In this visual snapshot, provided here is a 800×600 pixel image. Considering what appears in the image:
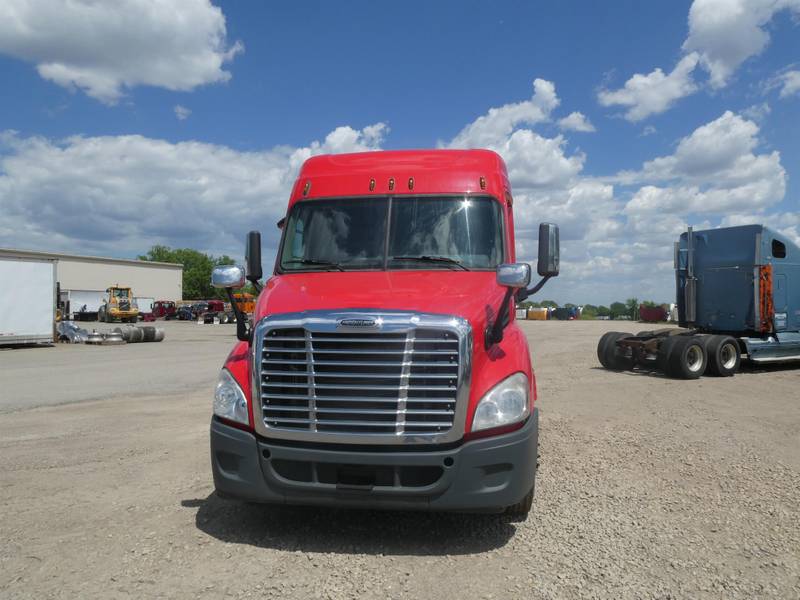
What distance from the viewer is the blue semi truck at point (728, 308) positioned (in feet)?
46.2

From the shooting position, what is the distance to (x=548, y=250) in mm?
5180

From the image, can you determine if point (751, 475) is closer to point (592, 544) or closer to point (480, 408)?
point (592, 544)

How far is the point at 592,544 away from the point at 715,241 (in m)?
13.4

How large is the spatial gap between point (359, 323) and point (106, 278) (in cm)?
7849

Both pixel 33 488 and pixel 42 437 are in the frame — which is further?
pixel 42 437

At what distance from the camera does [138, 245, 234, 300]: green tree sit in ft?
400

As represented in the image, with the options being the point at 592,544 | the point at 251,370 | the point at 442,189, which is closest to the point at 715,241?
the point at 442,189

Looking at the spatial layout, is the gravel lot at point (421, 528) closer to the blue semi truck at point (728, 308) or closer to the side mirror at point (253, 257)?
the side mirror at point (253, 257)

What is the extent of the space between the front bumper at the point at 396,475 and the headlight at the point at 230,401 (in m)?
0.15

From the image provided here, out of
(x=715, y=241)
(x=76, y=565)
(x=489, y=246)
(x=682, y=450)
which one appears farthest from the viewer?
(x=715, y=241)

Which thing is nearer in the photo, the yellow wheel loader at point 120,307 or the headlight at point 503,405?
the headlight at point 503,405

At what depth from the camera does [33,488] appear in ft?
17.9

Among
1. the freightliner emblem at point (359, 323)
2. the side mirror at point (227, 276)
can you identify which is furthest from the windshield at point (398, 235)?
the freightliner emblem at point (359, 323)

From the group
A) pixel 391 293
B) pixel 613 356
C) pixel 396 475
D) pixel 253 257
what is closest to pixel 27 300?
pixel 613 356
